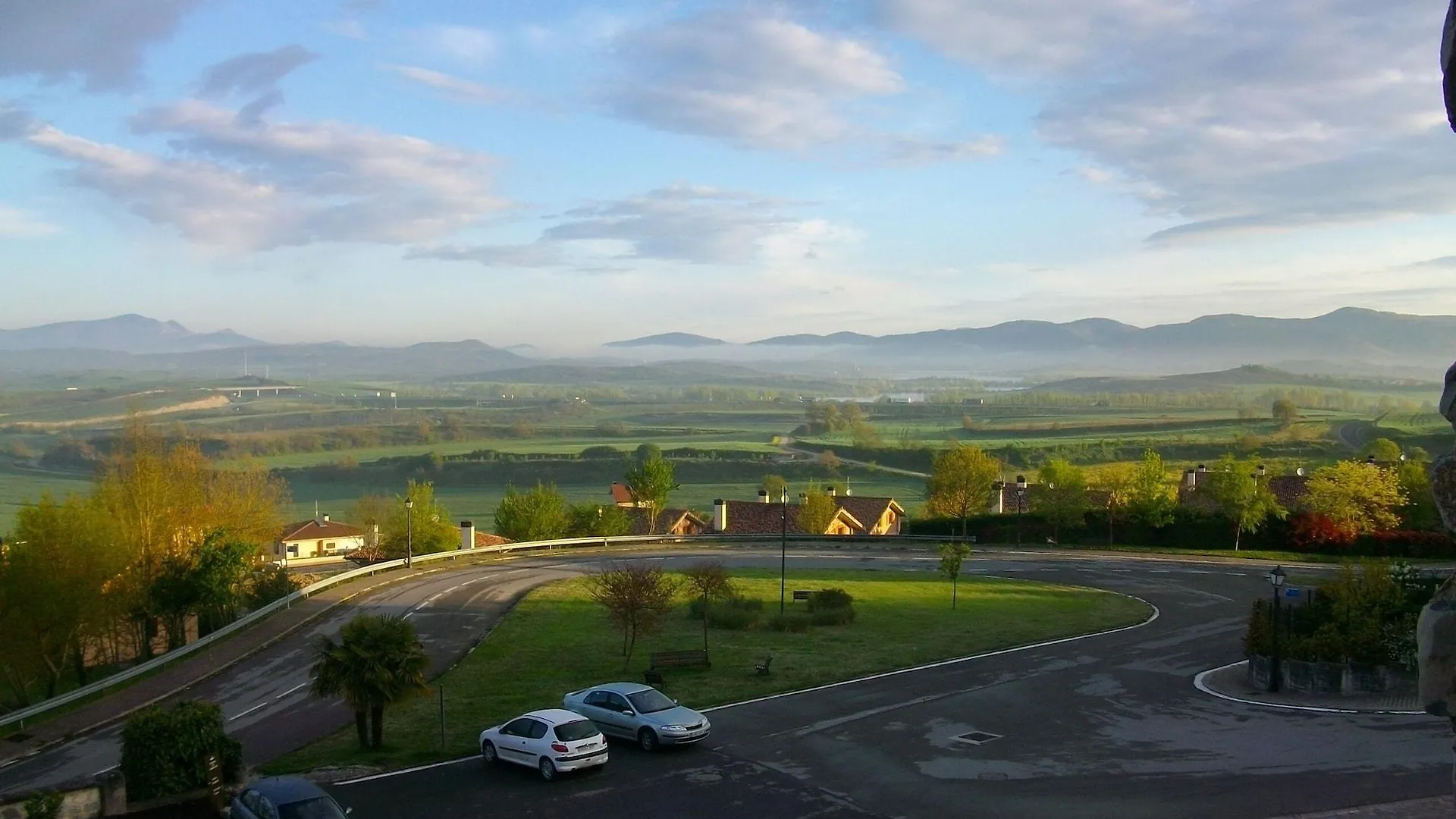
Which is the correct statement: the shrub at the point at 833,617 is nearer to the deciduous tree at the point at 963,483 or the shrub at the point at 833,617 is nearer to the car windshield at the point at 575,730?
the car windshield at the point at 575,730

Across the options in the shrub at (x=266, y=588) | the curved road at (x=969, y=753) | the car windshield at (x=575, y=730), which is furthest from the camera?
the shrub at (x=266, y=588)

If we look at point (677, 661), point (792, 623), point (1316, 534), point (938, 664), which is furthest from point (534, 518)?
point (1316, 534)

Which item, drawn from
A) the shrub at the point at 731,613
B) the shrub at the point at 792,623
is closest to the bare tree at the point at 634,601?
the shrub at the point at 731,613

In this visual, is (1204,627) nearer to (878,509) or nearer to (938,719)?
(938,719)

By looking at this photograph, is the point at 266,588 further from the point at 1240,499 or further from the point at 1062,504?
the point at 1240,499

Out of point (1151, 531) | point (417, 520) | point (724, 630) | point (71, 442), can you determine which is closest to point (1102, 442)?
point (1151, 531)

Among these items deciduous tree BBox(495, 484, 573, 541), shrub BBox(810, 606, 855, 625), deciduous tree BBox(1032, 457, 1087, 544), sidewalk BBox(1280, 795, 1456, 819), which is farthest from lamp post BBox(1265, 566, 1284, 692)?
deciduous tree BBox(495, 484, 573, 541)

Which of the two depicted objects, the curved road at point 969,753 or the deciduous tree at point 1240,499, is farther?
the deciduous tree at point 1240,499
